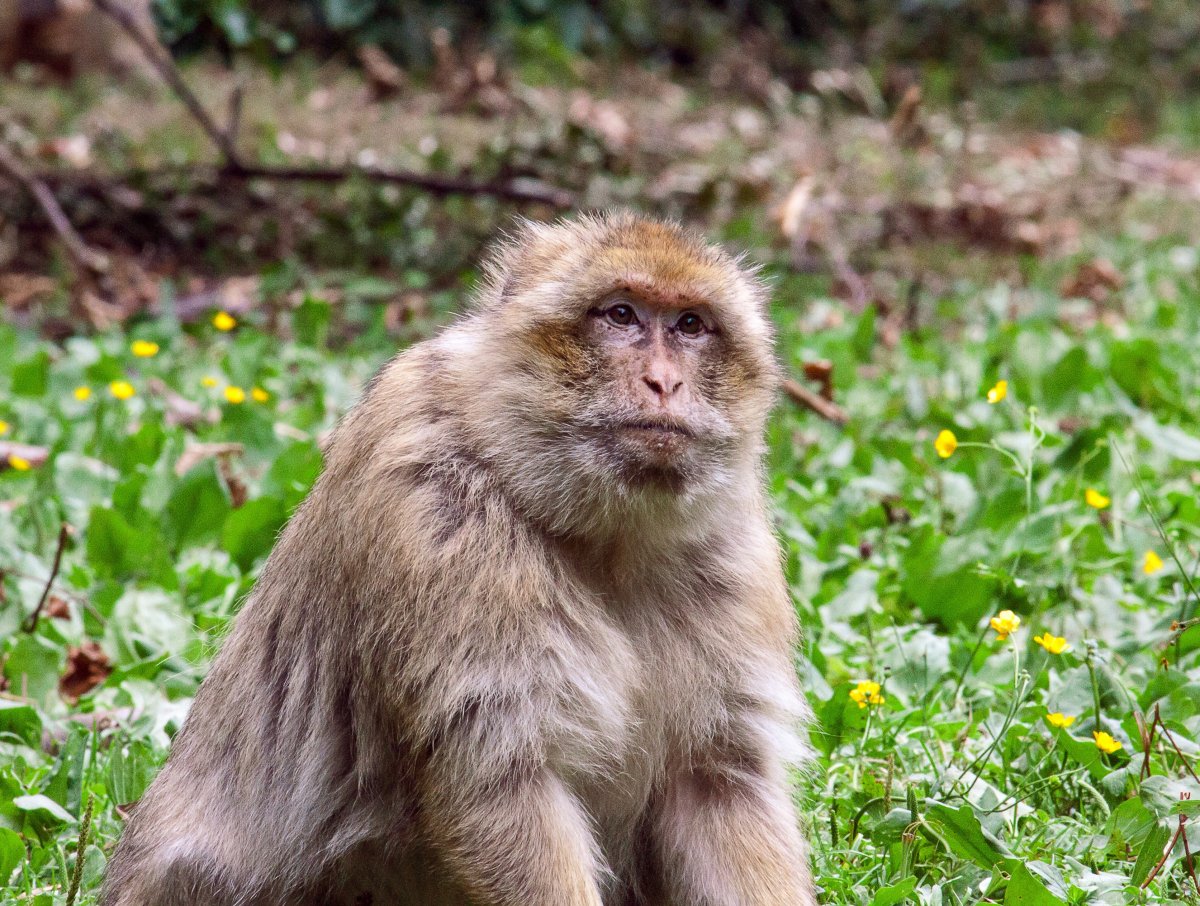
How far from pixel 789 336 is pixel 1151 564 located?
9.38 feet

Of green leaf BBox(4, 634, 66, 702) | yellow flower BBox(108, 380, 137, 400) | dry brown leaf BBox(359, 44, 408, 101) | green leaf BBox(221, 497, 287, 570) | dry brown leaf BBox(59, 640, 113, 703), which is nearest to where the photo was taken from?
green leaf BBox(4, 634, 66, 702)

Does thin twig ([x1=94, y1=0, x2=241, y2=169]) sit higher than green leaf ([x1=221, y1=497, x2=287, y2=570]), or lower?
higher

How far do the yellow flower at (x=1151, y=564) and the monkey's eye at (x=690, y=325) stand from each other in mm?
1938

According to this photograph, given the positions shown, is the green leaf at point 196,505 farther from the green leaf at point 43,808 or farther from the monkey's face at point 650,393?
the monkey's face at point 650,393

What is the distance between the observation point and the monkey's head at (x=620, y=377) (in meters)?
2.94

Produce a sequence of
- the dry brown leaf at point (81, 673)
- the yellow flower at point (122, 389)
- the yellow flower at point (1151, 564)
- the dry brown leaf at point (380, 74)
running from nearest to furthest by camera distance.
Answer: the dry brown leaf at point (81, 673) → the yellow flower at point (1151, 564) → the yellow flower at point (122, 389) → the dry brown leaf at point (380, 74)

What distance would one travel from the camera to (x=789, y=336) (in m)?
7.03

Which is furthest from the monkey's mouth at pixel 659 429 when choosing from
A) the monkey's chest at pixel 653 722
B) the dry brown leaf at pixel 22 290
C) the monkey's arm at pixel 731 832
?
the dry brown leaf at pixel 22 290

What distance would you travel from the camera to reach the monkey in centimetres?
284

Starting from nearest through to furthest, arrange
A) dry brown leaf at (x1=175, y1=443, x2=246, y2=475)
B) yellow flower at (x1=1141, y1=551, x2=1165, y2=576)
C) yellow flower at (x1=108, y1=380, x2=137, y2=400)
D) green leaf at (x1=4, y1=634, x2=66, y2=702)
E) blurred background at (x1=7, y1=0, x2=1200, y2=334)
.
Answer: green leaf at (x1=4, y1=634, x2=66, y2=702)
yellow flower at (x1=1141, y1=551, x2=1165, y2=576)
dry brown leaf at (x1=175, y1=443, x2=246, y2=475)
yellow flower at (x1=108, y1=380, x2=137, y2=400)
blurred background at (x1=7, y1=0, x2=1200, y2=334)

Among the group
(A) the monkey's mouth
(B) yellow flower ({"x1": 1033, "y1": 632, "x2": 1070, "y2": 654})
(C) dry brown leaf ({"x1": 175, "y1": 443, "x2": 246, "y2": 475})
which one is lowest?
(C) dry brown leaf ({"x1": 175, "y1": 443, "x2": 246, "y2": 475})

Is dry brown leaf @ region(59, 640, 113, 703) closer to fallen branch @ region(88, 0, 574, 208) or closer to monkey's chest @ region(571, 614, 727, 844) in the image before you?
monkey's chest @ region(571, 614, 727, 844)

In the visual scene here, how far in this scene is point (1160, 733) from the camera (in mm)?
3592

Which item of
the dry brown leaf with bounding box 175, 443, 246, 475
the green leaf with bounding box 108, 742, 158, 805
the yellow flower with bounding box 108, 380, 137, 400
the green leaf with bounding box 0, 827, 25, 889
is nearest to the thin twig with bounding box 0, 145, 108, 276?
the yellow flower with bounding box 108, 380, 137, 400
